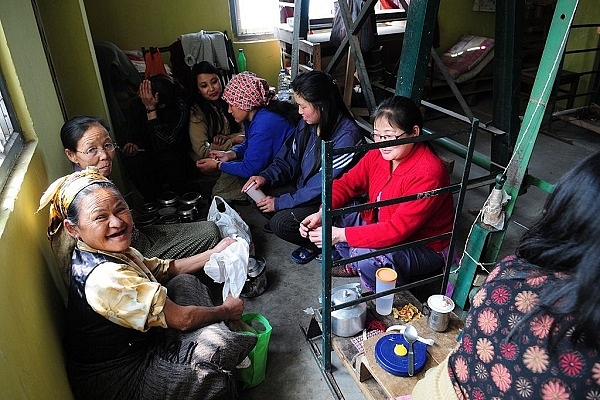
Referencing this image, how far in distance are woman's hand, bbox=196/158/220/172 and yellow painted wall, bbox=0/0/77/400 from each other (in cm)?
128

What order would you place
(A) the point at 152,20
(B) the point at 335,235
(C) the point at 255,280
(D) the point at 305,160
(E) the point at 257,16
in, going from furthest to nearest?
1. (E) the point at 257,16
2. (A) the point at 152,20
3. (D) the point at 305,160
4. (C) the point at 255,280
5. (B) the point at 335,235

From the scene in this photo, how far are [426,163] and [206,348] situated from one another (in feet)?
4.54

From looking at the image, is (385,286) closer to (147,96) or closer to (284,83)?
(147,96)

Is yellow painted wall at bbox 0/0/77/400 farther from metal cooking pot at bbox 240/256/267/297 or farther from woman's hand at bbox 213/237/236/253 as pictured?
metal cooking pot at bbox 240/256/267/297

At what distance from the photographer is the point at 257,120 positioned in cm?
329

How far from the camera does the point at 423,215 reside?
211 centimetres

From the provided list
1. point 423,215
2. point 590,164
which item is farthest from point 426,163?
point 590,164

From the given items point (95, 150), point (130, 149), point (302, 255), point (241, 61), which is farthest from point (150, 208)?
point (241, 61)

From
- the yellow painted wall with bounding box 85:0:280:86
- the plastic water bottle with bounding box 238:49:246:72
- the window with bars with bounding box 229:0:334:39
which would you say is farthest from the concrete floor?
the window with bars with bounding box 229:0:334:39

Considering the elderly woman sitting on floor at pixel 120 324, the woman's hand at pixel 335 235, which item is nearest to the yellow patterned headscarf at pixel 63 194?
the elderly woman sitting on floor at pixel 120 324

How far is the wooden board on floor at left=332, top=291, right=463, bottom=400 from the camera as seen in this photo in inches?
65.9

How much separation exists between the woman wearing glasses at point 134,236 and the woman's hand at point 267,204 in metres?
0.51

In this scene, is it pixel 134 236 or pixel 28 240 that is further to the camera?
pixel 134 236

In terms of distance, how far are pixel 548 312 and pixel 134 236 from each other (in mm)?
2267
